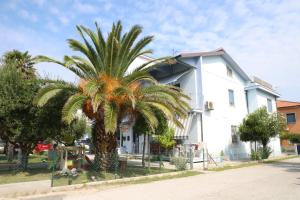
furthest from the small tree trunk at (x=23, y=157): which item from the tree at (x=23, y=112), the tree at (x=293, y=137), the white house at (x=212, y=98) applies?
the tree at (x=293, y=137)

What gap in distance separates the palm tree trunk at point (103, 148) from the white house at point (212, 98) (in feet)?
28.3

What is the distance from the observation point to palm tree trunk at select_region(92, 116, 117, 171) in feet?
45.6

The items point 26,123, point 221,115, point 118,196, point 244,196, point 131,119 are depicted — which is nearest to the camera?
point 244,196

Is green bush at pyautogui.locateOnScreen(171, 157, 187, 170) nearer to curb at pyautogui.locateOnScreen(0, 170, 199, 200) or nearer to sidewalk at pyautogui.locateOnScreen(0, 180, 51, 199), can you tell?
curb at pyautogui.locateOnScreen(0, 170, 199, 200)

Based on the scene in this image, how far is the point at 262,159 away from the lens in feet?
74.9

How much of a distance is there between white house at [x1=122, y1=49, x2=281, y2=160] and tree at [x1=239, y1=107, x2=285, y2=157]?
198 centimetres

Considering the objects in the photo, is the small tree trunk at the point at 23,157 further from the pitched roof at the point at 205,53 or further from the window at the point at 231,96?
the window at the point at 231,96

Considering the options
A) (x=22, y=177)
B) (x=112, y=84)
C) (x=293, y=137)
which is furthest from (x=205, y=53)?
(x=293, y=137)

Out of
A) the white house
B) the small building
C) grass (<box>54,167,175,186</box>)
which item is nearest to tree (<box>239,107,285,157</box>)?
the white house

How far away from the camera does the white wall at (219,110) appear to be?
2238cm

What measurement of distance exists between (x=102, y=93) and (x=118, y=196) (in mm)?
5295

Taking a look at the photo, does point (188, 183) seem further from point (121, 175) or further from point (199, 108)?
point (199, 108)

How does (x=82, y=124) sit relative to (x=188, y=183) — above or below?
above

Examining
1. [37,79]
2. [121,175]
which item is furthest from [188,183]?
[37,79]
